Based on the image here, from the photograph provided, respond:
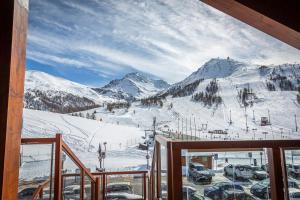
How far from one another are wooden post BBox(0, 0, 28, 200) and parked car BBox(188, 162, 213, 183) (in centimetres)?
85

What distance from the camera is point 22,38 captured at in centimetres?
105

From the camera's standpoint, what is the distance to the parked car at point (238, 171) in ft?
4.71

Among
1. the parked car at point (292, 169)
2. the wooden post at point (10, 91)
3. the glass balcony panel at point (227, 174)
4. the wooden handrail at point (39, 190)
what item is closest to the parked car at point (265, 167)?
the glass balcony panel at point (227, 174)

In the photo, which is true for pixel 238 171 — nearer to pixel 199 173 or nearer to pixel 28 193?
pixel 199 173

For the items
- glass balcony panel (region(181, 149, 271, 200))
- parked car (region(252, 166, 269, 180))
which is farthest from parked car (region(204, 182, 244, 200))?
parked car (region(252, 166, 269, 180))

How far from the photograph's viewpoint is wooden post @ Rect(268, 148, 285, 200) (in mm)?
1401

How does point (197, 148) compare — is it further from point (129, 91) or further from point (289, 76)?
point (129, 91)

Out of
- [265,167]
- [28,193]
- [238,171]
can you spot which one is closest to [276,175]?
[265,167]

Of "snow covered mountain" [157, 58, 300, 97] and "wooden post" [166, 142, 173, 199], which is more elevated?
"snow covered mountain" [157, 58, 300, 97]

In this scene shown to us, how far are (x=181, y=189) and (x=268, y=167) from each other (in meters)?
0.51

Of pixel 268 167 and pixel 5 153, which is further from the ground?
pixel 5 153

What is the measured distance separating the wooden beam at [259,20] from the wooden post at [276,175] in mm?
594

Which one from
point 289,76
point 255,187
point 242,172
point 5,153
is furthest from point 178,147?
point 289,76

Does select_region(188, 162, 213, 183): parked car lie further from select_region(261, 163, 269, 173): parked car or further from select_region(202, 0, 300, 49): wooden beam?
select_region(202, 0, 300, 49): wooden beam
